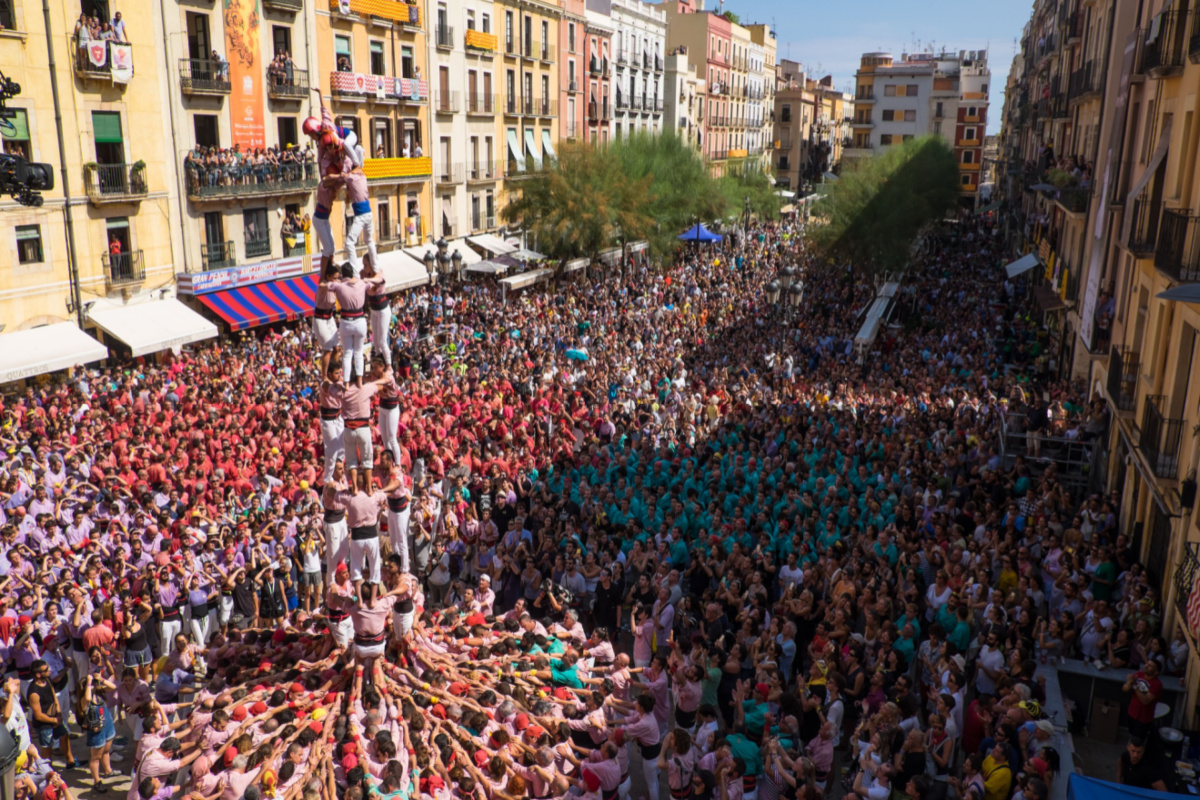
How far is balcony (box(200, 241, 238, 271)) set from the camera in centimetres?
2761

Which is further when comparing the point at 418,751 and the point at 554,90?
the point at 554,90

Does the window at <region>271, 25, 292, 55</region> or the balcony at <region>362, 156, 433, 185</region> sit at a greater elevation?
the window at <region>271, 25, 292, 55</region>

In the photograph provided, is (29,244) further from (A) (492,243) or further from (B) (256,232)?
(A) (492,243)

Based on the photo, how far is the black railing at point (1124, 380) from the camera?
1516 centimetres

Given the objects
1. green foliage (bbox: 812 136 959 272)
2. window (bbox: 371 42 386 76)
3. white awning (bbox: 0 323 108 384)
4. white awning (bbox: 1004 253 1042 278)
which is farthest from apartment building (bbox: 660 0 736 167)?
white awning (bbox: 0 323 108 384)

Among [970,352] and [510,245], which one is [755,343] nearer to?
[970,352]

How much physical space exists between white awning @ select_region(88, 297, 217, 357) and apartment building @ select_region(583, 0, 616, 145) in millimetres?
26012

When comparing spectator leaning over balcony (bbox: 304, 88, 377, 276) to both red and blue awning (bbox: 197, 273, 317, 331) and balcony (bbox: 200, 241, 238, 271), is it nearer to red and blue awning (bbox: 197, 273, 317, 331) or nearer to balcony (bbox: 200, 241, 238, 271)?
red and blue awning (bbox: 197, 273, 317, 331)

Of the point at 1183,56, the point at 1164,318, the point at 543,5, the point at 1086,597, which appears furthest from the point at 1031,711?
the point at 543,5

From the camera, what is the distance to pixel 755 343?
25625mm

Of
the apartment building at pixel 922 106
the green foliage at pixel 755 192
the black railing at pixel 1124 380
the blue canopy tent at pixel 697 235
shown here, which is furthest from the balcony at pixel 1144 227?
the apartment building at pixel 922 106

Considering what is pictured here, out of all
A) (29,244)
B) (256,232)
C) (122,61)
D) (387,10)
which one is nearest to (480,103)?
(387,10)

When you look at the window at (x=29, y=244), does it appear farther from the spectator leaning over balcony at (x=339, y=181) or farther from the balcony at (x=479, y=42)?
the balcony at (x=479, y=42)

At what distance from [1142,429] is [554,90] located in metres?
36.1
